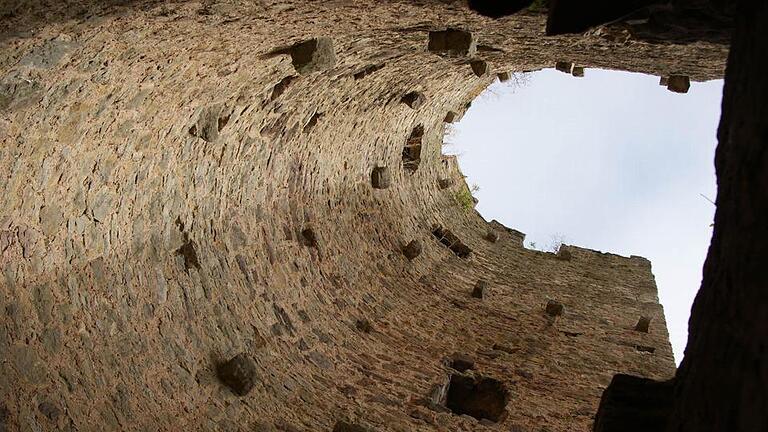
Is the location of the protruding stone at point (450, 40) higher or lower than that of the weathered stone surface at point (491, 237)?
higher

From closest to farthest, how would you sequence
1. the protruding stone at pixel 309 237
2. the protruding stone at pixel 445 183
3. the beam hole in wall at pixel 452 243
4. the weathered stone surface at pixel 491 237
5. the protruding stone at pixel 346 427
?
the protruding stone at pixel 346 427, the protruding stone at pixel 309 237, the beam hole in wall at pixel 452 243, the protruding stone at pixel 445 183, the weathered stone surface at pixel 491 237

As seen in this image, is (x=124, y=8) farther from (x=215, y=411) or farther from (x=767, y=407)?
(x=767, y=407)

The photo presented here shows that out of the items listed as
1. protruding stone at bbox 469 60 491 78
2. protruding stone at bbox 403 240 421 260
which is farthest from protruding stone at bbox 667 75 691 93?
protruding stone at bbox 403 240 421 260

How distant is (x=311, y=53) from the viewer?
489 cm

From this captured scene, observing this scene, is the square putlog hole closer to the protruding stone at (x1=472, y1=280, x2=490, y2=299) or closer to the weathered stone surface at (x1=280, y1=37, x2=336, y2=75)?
the protruding stone at (x1=472, y1=280, x2=490, y2=299)

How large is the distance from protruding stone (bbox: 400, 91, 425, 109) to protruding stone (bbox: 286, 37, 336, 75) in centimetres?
290

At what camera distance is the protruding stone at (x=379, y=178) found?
345 inches

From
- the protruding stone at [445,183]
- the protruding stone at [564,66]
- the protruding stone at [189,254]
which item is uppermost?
the protruding stone at [564,66]

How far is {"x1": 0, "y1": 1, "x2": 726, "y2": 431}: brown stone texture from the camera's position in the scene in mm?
3830

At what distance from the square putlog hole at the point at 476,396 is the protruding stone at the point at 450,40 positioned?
10.1 feet

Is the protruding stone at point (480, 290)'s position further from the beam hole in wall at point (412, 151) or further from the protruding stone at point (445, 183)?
the protruding stone at point (445, 183)

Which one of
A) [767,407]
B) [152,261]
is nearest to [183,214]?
[152,261]

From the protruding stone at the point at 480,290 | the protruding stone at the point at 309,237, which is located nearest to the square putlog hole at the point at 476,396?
the protruding stone at the point at 309,237

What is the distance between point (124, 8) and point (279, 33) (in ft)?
4.12
